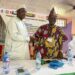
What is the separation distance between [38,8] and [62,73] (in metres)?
3.63

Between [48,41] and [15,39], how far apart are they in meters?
0.49

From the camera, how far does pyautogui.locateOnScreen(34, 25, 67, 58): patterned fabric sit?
248cm

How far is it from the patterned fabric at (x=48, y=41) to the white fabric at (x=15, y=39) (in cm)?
24

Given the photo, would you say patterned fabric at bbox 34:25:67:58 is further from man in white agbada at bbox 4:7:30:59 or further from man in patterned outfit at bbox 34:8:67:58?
man in white agbada at bbox 4:7:30:59

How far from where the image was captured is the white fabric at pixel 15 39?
232 centimetres

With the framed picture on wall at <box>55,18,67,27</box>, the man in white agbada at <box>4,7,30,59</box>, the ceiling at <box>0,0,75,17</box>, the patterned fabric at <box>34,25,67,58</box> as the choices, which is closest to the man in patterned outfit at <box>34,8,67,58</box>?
the patterned fabric at <box>34,25,67,58</box>

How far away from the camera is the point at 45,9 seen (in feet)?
16.9

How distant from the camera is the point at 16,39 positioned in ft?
7.65

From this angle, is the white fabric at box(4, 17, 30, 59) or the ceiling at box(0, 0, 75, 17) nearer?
the white fabric at box(4, 17, 30, 59)

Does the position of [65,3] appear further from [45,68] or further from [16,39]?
[45,68]

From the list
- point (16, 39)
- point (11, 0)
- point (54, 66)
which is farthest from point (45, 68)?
point (11, 0)

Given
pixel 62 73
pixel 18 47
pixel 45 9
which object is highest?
pixel 45 9

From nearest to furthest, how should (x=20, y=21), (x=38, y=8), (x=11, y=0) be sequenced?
(x=20, y=21) < (x=11, y=0) < (x=38, y=8)

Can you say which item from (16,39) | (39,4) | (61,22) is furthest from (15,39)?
(61,22)
